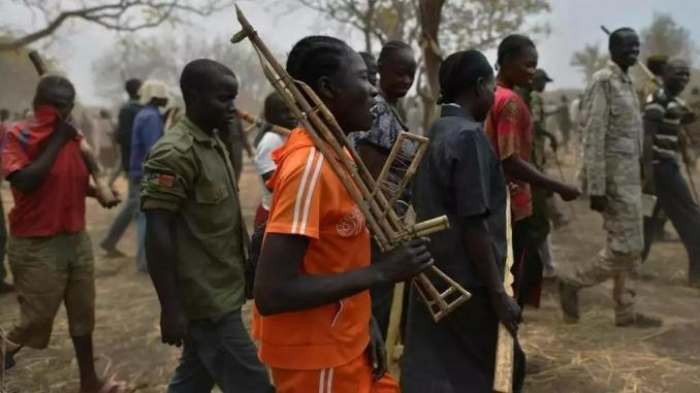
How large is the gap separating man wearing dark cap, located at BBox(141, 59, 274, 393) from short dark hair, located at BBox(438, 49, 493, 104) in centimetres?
88

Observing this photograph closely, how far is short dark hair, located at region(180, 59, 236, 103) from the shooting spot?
8.62 feet

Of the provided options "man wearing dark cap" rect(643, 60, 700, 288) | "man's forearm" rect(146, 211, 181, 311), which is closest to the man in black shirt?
"man's forearm" rect(146, 211, 181, 311)

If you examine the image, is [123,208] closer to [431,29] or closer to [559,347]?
[431,29]

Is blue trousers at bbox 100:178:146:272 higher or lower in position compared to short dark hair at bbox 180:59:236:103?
lower

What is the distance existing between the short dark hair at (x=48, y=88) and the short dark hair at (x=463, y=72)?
6.96 feet

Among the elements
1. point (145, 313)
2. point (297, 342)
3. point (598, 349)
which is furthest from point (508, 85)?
point (145, 313)

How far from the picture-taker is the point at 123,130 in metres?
7.83

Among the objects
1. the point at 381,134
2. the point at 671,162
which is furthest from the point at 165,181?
A: the point at 671,162

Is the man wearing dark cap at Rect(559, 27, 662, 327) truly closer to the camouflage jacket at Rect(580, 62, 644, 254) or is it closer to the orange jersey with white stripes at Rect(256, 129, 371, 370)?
the camouflage jacket at Rect(580, 62, 644, 254)

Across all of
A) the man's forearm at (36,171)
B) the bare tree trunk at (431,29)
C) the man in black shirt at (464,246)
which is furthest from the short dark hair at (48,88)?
the bare tree trunk at (431,29)

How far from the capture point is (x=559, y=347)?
439 centimetres

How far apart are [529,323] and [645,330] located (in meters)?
0.78

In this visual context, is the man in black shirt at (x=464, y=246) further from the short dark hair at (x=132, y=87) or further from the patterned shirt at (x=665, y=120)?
the short dark hair at (x=132, y=87)

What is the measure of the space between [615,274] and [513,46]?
6.03ft
